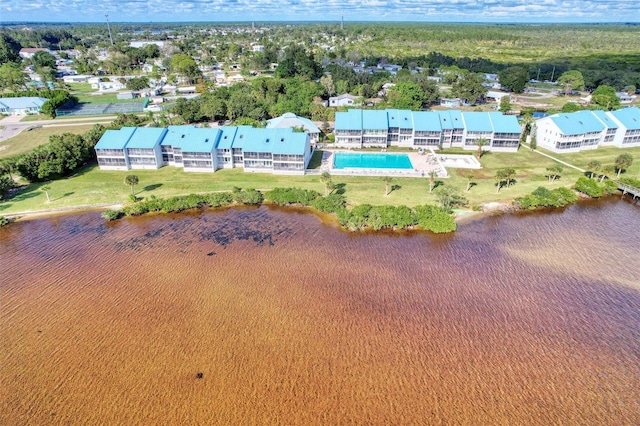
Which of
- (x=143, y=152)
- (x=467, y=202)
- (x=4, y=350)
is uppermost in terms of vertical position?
(x=143, y=152)

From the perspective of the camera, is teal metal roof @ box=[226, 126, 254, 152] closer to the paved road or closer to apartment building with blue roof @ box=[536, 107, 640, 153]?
the paved road

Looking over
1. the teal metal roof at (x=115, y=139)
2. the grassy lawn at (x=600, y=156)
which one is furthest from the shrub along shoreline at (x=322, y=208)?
the grassy lawn at (x=600, y=156)

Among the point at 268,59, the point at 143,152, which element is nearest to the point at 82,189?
the point at 143,152

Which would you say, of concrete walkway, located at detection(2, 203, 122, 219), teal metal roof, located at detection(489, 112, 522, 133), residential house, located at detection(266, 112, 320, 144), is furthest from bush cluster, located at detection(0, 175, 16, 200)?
teal metal roof, located at detection(489, 112, 522, 133)

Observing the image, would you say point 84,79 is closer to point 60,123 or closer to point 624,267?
point 60,123

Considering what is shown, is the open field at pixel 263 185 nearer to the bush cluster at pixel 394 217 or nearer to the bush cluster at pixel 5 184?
the bush cluster at pixel 5 184

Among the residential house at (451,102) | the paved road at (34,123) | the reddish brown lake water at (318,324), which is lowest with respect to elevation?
Result: the reddish brown lake water at (318,324)
